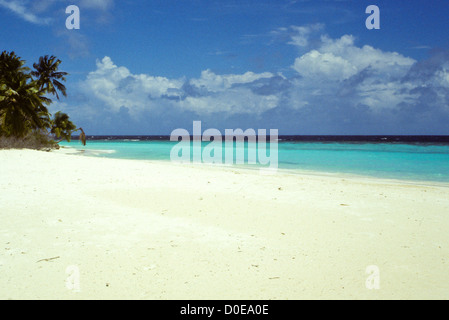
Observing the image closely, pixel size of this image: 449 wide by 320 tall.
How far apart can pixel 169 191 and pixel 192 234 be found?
3207 mm

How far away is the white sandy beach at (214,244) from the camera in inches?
121

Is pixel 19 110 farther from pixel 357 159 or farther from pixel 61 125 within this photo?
pixel 357 159

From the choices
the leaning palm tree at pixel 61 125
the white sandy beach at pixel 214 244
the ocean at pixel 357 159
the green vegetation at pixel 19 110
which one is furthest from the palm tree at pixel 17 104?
the white sandy beach at pixel 214 244

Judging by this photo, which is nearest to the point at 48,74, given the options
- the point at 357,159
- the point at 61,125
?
the point at 61,125

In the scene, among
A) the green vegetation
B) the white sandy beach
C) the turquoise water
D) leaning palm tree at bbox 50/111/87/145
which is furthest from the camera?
leaning palm tree at bbox 50/111/87/145

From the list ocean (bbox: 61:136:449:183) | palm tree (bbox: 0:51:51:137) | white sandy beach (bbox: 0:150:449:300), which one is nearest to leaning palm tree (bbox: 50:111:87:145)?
ocean (bbox: 61:136:449:183)

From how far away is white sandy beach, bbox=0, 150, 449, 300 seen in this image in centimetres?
307

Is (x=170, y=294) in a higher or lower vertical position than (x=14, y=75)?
lower

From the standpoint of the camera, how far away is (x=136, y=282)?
312 centimetres

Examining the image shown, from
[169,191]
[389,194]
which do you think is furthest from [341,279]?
[389,194]

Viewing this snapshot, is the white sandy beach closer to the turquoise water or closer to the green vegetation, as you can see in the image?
the turquoise water

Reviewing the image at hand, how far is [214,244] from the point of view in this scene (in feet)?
13.8

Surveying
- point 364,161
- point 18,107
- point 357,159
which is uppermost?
point 18,107
